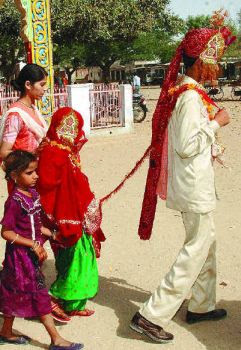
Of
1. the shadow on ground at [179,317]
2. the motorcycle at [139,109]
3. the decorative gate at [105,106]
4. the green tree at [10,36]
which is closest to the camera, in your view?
the shadow on ground at [179,317]

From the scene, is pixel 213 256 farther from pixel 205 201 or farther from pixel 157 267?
pixel 157 267

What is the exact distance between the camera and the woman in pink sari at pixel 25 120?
13.1 ft

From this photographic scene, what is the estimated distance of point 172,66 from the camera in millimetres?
3451

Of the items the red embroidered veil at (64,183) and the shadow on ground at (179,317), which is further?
the red embroidered veil at (64,183)

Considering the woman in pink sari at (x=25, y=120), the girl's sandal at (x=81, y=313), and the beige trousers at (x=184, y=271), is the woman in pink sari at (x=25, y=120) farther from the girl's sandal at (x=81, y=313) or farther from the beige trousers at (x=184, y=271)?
the beige trousers at (x=184, y=271)

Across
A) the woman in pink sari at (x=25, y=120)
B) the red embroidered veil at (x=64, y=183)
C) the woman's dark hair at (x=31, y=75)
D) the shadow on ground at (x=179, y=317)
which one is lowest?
the shadow on ground at (x=179, y=317)

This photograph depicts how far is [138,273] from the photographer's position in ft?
15.2

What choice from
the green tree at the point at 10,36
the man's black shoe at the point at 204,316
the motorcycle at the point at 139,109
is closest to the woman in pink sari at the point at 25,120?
the man's black shoe at the point at 204,316

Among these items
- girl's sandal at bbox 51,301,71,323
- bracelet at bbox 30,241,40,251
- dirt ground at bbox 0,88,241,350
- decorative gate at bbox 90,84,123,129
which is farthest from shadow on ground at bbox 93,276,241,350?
decorative gate at bbox 90,84,123,129

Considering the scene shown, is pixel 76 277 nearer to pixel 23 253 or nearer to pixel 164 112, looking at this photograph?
pixel 23 253

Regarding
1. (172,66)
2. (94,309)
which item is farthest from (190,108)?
(94,309)

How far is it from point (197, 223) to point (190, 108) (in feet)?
2.36

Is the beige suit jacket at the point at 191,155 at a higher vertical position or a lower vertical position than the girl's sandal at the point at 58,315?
higher

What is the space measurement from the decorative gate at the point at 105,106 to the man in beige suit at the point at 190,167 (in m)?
10.2
